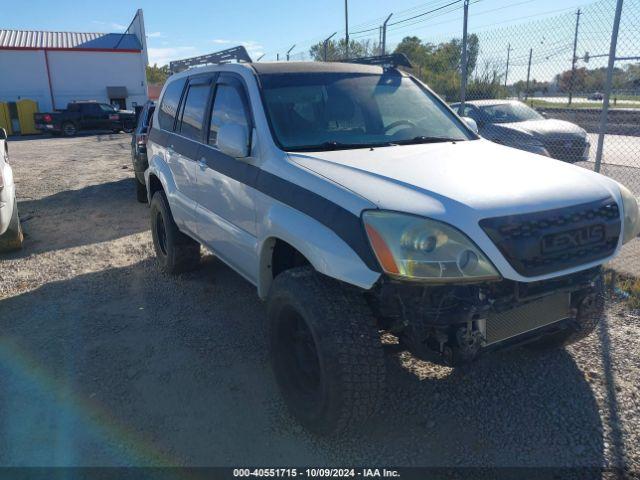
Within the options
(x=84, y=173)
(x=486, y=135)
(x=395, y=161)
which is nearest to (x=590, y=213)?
(x=395, y=161)

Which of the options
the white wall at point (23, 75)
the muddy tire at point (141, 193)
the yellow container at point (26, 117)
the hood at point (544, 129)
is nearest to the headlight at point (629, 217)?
the hood at point (544, 129)

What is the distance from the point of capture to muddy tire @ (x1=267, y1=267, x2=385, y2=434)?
2545 mm

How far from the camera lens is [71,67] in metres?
33.7

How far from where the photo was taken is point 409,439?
2879 mm

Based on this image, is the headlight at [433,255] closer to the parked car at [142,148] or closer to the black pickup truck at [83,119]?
the parked car at [142,148]

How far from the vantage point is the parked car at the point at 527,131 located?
9195mm

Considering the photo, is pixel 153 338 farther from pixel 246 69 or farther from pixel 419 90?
pixel 419 90

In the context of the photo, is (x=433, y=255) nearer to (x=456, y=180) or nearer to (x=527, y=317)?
(x=456, y=180)

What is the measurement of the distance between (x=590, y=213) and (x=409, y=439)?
1505 mm

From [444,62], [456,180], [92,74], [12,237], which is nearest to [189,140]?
[456,180]

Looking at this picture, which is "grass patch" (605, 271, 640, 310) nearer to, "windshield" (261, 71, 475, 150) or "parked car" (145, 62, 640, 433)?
"parked car" (145, 62, 640, 433)

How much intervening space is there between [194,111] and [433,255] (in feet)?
9.24

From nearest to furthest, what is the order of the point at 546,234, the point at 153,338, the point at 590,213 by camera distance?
1. the point at 546,234
2. the point at 590,213
3. the point at 153,338

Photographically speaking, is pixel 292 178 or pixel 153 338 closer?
pixel 292 178
